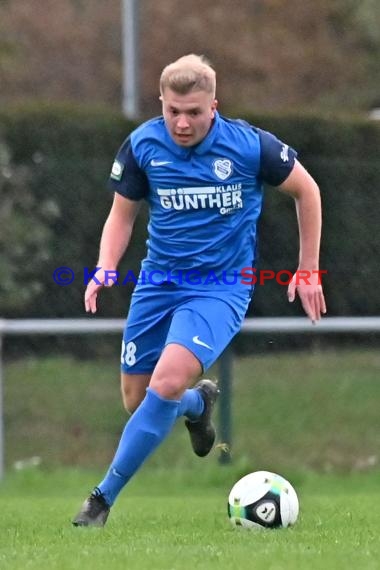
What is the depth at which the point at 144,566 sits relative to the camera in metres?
4.85

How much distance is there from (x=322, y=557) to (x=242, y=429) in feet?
18.4

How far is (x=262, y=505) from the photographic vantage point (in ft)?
20.0

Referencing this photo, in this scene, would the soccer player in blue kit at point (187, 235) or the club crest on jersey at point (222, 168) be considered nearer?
the soccer player in blue kit at point (187, 235)

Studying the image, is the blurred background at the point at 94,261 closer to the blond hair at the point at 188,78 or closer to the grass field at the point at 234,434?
the grass field at the point at 234,434

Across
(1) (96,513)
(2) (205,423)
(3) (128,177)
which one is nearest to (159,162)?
(3) (128,177)

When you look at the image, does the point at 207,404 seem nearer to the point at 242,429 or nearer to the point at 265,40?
the point at 242,429

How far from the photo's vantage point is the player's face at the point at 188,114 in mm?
6125

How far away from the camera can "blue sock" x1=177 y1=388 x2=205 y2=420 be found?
22.1ft

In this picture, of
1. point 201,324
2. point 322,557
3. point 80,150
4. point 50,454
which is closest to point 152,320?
point 201,324

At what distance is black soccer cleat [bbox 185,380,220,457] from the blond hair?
1.61 meters

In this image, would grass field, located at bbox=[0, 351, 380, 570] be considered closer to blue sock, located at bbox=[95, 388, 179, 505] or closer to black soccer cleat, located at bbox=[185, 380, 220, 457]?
black soccer cleat, located at bbox=[185, 380, 220, 457]

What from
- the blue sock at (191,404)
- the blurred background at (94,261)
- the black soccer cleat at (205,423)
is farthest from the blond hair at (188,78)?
the blurred background at (94,261)

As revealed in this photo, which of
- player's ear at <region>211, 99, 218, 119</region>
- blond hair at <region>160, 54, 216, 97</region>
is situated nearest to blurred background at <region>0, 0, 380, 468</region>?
player's ear at <region>211, 99, 218, 119</region>

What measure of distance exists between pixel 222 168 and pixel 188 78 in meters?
0.50
